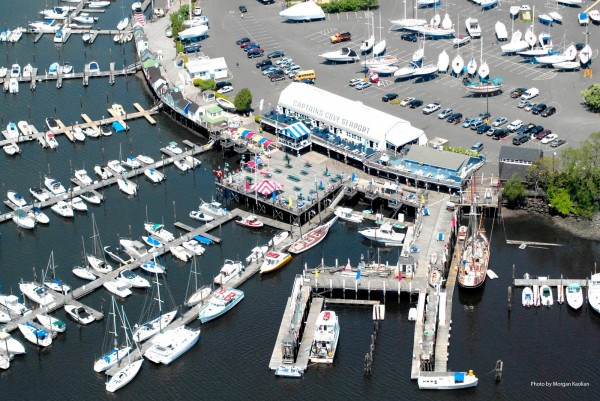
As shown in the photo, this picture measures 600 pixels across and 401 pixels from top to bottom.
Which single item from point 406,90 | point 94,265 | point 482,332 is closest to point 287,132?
point 406,90

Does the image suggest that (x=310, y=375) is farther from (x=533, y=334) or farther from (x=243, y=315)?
(x=533, y=334)

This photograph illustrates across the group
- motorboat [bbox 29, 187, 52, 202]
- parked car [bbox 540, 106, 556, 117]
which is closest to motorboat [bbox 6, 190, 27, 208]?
motorboat [bbox 29, 187, 52, 202]

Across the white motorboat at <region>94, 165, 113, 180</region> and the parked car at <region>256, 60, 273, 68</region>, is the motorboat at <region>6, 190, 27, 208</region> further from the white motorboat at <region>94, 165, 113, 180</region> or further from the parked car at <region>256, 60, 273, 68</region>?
the parked car at <region>256, 60, 273, 68</region>

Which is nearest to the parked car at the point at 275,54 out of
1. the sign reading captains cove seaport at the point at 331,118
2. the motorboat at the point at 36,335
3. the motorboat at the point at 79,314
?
the sign reading captains cove seaport at the point at 331,118

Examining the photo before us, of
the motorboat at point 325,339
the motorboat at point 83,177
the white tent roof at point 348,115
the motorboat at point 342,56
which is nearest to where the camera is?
the motorboat at point 325,339

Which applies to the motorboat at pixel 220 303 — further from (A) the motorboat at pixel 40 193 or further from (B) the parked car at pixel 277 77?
A: (B) the parked car at pixel 277 77

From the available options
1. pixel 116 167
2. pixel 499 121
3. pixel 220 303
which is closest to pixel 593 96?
pixel 499 121

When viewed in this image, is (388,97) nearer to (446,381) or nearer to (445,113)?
(445,113)
